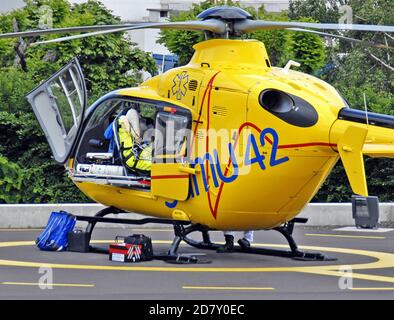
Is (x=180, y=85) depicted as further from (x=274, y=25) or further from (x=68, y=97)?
(x=68, y=97)

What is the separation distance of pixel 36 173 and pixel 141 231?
132 inches

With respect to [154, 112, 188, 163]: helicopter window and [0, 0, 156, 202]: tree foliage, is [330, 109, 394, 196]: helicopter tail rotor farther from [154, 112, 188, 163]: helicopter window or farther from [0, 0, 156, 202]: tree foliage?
[0, 0, 156, 202]: tree foliage

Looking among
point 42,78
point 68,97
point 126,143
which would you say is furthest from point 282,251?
point 42,78

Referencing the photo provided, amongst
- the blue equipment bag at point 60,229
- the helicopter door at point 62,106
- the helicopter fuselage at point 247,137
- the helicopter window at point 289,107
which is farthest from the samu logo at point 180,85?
the blue equipment bag at point 60,229

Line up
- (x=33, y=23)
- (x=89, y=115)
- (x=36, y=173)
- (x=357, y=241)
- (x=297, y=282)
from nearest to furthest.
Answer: (x=297, y=282), (x=89, y=115), (x=357, y=241), (x=36, y=173), (x=33, y=23)

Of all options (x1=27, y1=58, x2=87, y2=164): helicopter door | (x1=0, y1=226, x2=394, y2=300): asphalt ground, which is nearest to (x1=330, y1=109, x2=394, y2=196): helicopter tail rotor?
(x1=0, y1=226, x2=394, y2=300): asphalt ground

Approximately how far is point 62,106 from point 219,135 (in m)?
3.35

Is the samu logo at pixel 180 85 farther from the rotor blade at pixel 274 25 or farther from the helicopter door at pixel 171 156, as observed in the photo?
the rotor blade at pixel 274 25

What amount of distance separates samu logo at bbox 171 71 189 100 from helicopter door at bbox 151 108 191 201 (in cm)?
36

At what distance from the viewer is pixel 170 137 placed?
1545 centimetres

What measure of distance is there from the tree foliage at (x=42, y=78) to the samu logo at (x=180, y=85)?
26.0 ft

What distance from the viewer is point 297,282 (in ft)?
45.0

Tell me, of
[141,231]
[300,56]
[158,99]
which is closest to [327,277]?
[158,99]

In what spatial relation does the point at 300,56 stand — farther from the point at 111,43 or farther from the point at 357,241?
the point at 357,241
